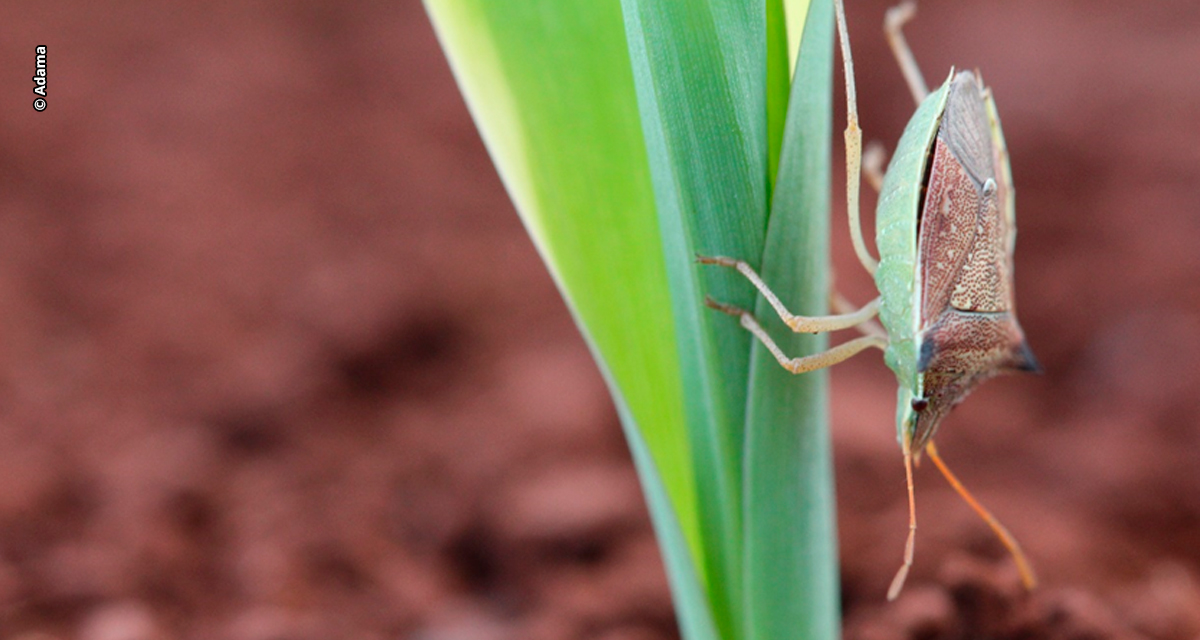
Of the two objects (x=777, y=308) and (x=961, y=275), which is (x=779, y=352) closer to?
(x=777, y=308)

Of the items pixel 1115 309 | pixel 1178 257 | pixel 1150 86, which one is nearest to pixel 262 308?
pixel 1115 309

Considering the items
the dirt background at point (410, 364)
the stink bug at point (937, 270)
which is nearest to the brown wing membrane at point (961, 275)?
the stink bug at point (937, 270)

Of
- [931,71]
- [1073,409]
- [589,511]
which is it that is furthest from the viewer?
[931,71]

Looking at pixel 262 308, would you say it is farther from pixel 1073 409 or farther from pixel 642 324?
pixel 1073 409

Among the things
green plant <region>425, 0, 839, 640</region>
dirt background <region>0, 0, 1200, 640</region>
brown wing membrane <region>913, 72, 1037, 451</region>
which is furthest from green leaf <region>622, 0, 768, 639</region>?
dirt background <region>0, 0, 1200, 640</region>

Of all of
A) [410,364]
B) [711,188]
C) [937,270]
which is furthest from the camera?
[410,364]

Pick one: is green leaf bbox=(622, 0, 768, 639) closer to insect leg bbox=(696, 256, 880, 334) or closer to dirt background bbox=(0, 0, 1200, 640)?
insect leg bbox=(696, 256, 880, 334)

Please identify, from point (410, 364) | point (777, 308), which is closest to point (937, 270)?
point (777, 308)

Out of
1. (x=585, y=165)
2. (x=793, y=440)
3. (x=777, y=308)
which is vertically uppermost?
(x=585, y=165)
